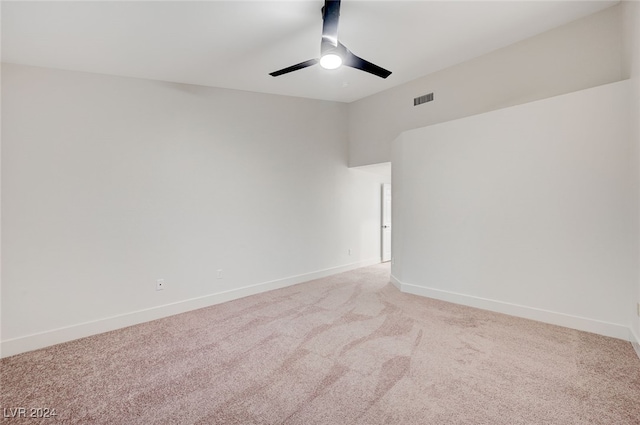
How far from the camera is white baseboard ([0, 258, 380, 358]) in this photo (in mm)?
2799

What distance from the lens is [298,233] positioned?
5113 mm

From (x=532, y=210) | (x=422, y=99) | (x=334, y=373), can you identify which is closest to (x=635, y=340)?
(x=532, y=210)

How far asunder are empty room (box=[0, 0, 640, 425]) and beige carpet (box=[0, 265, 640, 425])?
23 millimetres

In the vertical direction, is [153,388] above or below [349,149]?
below

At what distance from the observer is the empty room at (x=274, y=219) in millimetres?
2215

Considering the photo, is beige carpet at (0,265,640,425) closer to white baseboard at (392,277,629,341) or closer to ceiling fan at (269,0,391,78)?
white baseboard at (392,277,629,341)

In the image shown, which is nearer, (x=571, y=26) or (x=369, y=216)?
(x=571, y=26)

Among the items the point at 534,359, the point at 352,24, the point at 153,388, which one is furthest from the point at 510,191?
the point at 153,388

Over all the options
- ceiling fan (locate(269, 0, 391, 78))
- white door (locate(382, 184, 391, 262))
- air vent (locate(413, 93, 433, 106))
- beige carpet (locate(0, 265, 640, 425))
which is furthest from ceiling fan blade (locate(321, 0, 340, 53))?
white door (locate(382, 184, 391, 262))

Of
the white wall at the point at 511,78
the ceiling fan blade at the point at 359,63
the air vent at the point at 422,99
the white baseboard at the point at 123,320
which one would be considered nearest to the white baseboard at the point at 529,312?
the white baseboard at the point at 123,320

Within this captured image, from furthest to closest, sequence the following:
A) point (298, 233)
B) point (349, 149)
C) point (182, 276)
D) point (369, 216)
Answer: point (369, 216) < point (349, 149) < point (298, 233) < point (182, 276)

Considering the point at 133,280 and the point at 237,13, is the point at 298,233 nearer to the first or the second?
the point at 133,280

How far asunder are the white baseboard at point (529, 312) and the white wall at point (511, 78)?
8.13 ft

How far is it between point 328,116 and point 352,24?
Answer: 2.62 metres
